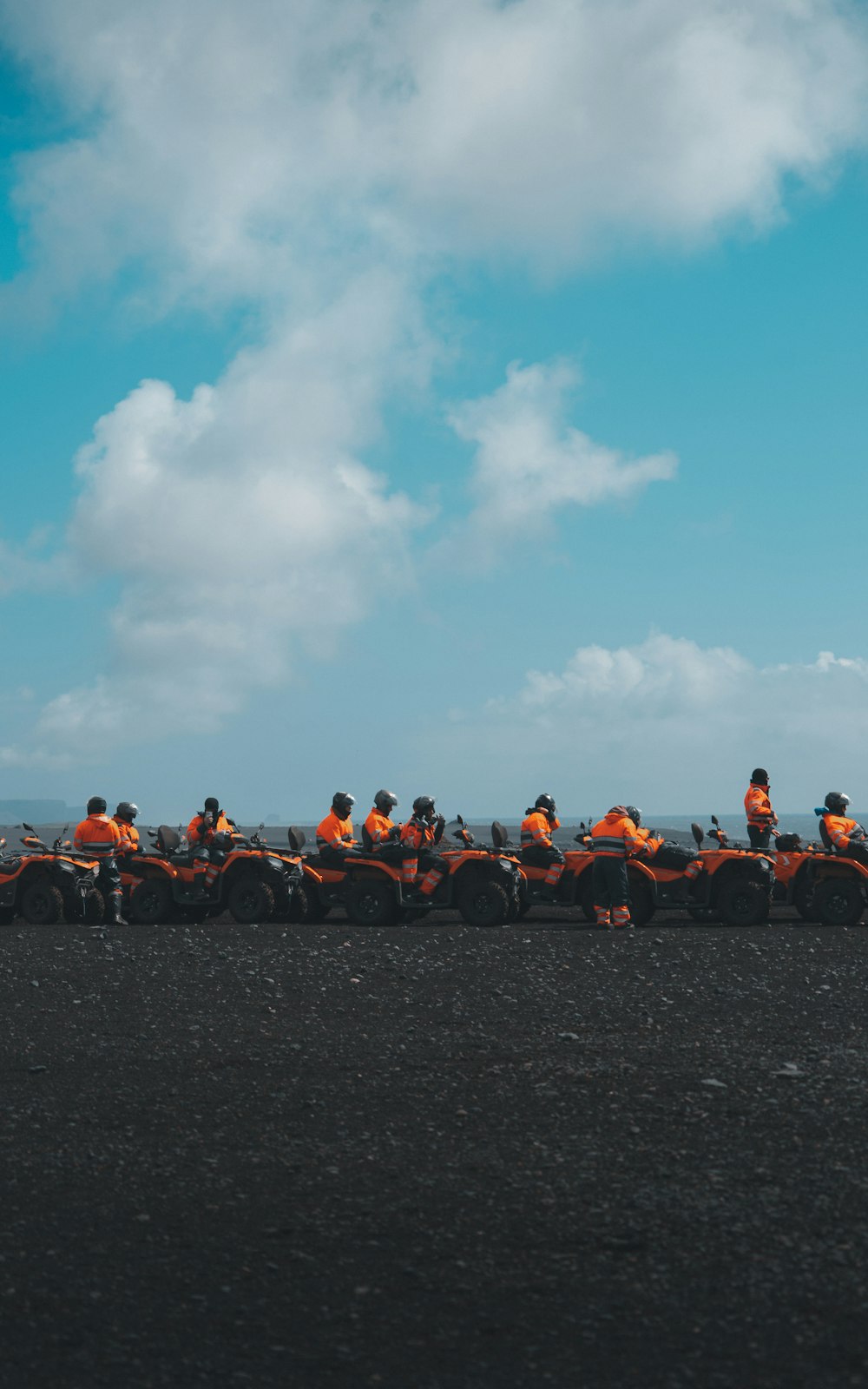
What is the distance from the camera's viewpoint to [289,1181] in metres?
7.21

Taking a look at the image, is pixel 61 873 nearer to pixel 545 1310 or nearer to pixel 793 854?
pixel 793 854

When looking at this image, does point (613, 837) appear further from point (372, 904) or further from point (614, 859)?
point (372, 904)

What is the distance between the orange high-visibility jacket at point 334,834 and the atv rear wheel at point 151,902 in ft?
9.20

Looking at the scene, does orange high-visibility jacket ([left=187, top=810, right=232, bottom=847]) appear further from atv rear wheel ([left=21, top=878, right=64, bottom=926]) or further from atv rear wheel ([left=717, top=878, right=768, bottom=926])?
atv rear wheel ([left=717, top=878, right=768, bottom=926])

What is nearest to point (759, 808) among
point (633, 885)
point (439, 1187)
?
point (633, 885)

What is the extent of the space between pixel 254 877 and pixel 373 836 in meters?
2.30

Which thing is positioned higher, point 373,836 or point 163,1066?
point 373,836

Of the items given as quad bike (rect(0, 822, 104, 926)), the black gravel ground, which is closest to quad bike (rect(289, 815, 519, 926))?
quad bike (rect(0, 822, 104, 926))

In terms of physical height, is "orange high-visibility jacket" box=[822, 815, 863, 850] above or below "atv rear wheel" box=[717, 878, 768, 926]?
above

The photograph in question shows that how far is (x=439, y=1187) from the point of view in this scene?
702cm

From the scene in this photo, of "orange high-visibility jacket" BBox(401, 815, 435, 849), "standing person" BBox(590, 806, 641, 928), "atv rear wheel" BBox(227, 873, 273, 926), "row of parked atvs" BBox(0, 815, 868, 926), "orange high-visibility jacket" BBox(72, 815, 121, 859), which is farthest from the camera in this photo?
"orange high-visibility jacket" BBox(72, 815, 121, 859)

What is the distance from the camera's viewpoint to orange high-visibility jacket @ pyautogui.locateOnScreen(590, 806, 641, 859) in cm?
1956

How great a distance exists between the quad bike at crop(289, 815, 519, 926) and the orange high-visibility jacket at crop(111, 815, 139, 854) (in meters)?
3.73

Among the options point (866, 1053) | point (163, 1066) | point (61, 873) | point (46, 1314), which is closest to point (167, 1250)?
point (46, 1314)
